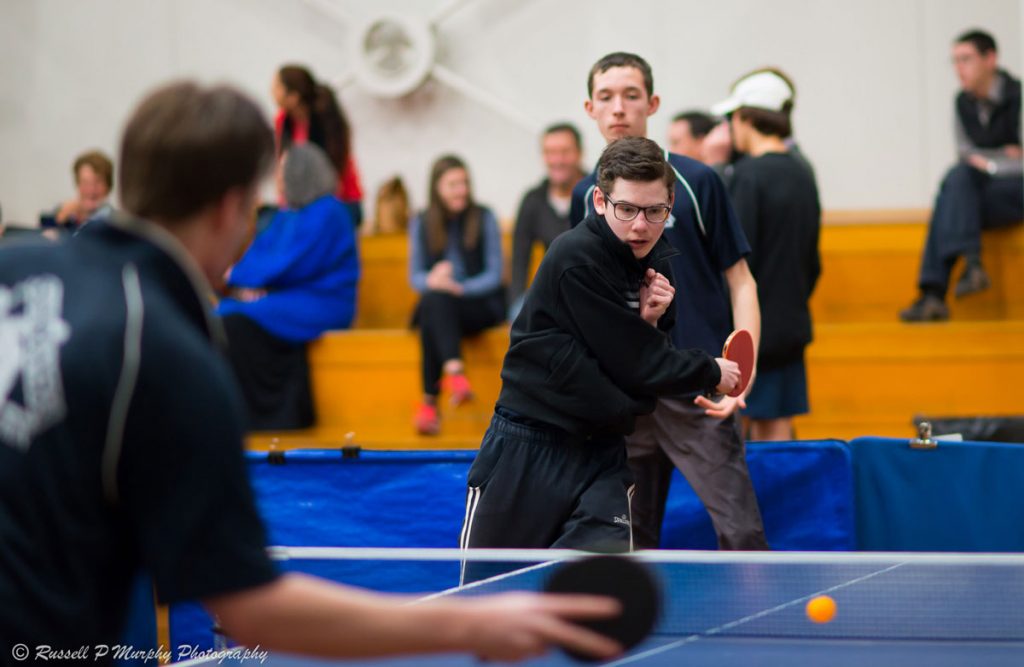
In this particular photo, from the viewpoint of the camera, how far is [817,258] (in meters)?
5.55

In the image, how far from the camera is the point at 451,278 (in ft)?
23.6

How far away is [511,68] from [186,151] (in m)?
7.81

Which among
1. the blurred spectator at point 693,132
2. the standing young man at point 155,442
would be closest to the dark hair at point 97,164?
the blurred spectator at point 693,132

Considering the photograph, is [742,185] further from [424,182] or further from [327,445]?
[424,182]

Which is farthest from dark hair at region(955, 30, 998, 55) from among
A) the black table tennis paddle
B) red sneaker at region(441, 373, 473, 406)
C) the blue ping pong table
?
the black table tennis paddle

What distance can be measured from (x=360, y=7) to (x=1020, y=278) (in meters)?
4.96

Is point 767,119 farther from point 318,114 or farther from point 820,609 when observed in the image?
point 318,114

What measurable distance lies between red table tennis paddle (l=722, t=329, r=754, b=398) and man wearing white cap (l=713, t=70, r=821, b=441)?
1362 mm

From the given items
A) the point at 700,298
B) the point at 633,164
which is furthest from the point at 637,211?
the point at 700,298

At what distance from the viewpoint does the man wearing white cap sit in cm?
526

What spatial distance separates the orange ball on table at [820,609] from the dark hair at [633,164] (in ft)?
3.86

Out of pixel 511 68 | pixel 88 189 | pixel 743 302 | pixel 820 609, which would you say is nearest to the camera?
pixel 820 609

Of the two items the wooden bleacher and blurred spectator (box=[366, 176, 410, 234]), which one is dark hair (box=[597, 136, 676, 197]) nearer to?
the wooden bleacher

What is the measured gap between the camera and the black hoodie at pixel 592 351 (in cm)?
347
